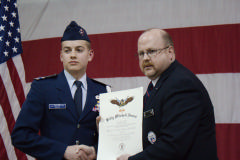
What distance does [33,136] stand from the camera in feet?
4.33

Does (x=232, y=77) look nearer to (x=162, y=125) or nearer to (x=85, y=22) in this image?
(x=162, y=125)

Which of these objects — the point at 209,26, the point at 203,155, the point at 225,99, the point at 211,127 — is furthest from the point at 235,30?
the point at 203,155

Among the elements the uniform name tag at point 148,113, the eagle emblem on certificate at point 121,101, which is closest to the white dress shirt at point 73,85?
the eagle emblem on certificate at point 121,101

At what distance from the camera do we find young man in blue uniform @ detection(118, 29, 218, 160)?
113 centimetres

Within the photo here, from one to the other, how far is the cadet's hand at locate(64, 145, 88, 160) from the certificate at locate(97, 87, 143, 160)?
10cm

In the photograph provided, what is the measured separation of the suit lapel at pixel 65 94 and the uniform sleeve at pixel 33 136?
117 millimetres

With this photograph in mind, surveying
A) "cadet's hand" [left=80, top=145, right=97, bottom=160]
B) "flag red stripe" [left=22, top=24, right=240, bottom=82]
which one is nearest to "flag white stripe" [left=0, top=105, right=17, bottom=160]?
"flag red stripe" [left=22, top=24, right=240, bottom=82]

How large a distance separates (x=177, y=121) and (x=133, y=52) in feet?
4.97

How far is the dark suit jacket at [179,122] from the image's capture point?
1127 mm

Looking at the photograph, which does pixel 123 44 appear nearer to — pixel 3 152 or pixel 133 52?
pixel 133 52

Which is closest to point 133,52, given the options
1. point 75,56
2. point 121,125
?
point 75,56

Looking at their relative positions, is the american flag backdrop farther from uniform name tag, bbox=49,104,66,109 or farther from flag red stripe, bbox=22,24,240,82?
uniform name tag, bbox=49,104,66,109

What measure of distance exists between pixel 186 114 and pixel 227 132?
1.43 metres

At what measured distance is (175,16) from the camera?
248 centimetres
